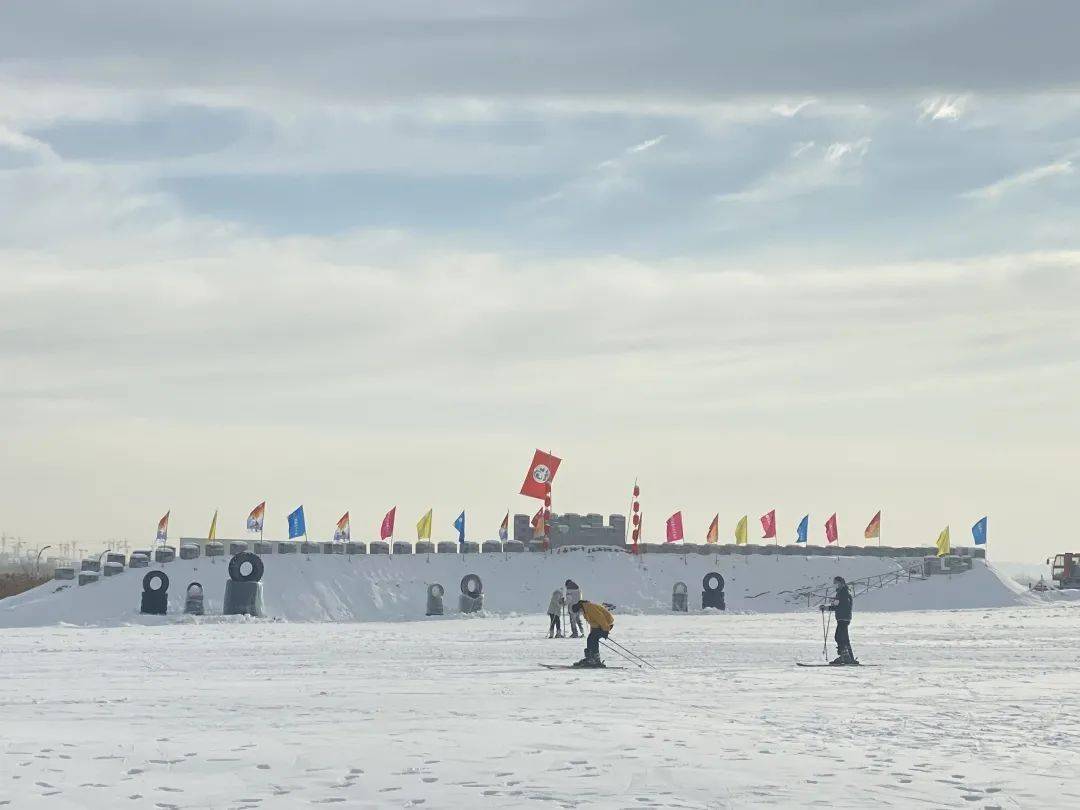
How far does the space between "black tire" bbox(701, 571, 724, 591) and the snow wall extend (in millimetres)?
1035

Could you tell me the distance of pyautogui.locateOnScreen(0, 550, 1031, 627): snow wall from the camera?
5138cm

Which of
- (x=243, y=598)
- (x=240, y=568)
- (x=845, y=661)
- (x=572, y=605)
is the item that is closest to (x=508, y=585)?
(x=240, y=568)

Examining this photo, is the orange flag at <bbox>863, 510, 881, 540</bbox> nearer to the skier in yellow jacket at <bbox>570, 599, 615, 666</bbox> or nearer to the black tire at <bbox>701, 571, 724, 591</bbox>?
the black tire at <bbox>701, 571, 724, 591</bbox>

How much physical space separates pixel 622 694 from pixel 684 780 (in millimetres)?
7236

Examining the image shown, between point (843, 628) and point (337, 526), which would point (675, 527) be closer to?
point (337, 526)

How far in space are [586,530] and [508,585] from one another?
15.3 m

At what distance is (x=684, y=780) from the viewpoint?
10984 millimetres

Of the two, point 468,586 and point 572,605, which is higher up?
point 468,586

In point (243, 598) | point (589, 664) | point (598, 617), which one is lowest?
point (589, 664)

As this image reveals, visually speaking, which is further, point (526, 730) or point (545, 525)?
point (545, 525)

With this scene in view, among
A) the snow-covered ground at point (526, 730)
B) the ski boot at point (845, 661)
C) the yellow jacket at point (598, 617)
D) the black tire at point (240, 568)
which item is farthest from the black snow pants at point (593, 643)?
the black tire at point (240, 568)

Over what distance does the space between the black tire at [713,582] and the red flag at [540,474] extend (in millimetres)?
8764

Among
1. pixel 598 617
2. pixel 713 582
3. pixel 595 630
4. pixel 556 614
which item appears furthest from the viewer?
pixel 713 582

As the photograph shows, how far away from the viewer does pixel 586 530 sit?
73750 mm
